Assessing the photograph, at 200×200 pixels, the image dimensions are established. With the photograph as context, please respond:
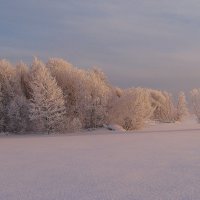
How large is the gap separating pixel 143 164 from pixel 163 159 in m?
1.43

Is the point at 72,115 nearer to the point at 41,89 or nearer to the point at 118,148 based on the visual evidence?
the point at 41,89

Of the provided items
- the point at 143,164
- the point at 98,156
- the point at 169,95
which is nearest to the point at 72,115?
the point at 98,156

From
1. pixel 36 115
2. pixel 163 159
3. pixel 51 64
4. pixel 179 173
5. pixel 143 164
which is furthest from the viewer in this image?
pixel 51 64

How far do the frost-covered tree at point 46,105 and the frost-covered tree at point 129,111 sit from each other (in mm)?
5236

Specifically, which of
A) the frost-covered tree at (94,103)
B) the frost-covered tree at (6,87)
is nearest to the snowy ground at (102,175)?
the frost-covered tree at (6,87)

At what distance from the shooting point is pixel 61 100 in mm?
36031

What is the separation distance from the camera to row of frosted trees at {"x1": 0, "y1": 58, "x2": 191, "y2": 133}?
35.8m

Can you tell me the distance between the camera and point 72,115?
38.7 m

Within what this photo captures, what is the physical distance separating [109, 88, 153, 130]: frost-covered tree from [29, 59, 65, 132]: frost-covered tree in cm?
524

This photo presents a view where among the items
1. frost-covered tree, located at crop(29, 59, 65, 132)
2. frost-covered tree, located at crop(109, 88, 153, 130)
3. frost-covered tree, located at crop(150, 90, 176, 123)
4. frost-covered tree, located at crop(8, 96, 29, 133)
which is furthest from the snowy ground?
frost-covered tree, located at crop(150, 90, 176, 123)

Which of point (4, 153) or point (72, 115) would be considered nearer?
point (4, 153)

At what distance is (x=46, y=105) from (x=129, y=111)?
317 inches

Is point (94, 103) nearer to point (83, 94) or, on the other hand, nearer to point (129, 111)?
point (83, 94)

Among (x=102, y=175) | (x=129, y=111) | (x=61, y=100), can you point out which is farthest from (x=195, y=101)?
(x=102, y=175)
